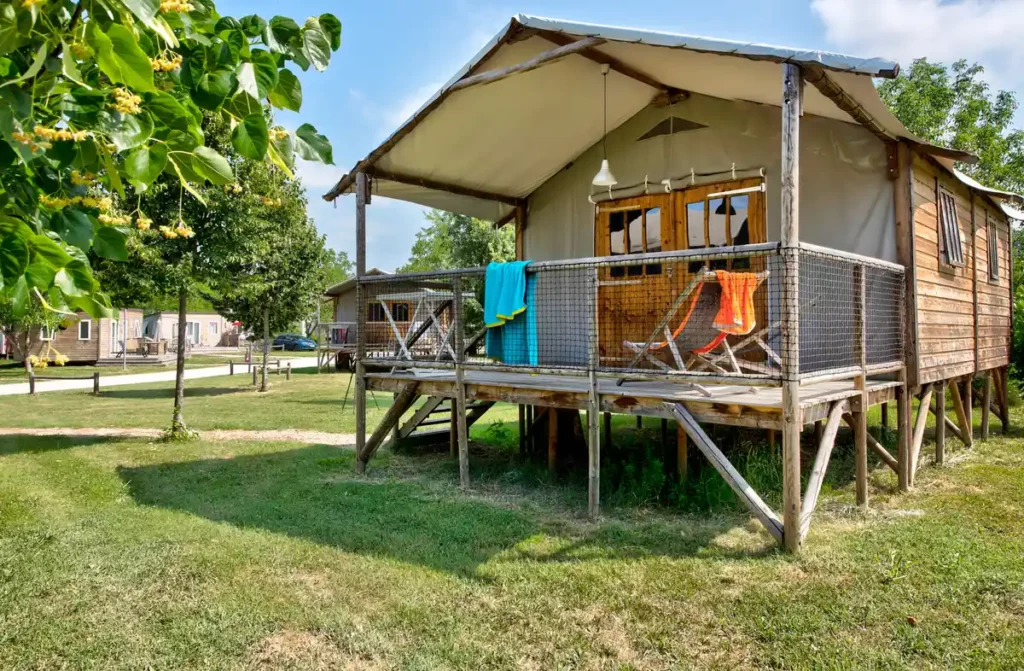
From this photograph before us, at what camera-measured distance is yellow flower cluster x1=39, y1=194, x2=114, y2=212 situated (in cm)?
191

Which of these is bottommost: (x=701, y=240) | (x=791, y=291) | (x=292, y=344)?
(x=791, y=291)

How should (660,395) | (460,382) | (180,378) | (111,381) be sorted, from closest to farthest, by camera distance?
(660,395)
(460,382)
(180,378)
(111,381)

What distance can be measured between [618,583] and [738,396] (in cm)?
205

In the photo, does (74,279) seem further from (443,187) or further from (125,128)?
(443,187)

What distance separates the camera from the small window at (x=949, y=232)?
771 centimetres

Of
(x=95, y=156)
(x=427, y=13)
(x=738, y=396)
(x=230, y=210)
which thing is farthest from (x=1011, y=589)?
(x=230, y=210)

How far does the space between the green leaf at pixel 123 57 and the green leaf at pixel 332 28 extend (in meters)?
0.59

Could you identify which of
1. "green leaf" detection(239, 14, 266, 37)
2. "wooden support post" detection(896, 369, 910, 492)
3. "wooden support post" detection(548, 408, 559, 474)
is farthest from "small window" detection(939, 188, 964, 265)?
"green leaf" detection(239, 14, 266, 37)

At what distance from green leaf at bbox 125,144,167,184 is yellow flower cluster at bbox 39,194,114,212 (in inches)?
12.9

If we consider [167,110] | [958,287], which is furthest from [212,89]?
[958,287]

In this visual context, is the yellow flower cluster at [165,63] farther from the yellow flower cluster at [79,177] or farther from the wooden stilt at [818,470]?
the wooden stilt at [818,470]

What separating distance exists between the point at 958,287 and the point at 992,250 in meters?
2.52

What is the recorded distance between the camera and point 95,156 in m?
1.80

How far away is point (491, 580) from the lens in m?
4.71
